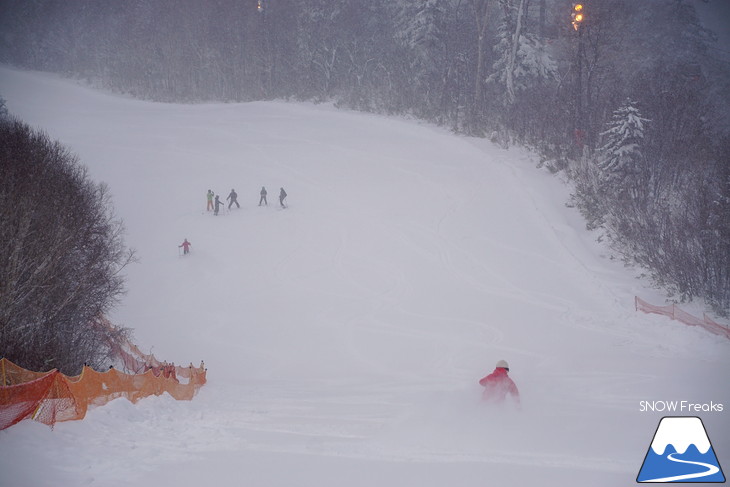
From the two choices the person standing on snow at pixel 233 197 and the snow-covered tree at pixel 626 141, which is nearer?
the snow-covered tree at pixel 626 141

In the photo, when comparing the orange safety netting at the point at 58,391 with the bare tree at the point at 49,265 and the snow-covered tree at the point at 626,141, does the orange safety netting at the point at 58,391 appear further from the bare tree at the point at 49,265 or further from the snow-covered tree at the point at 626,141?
the snow-covered tree at the point at 626,141

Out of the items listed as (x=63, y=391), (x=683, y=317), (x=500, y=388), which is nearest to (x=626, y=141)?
(x=683, y=317)

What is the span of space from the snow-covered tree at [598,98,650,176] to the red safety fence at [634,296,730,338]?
7.67m

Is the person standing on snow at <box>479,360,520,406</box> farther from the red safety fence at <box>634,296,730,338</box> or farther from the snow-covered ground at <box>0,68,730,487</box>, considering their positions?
the red safety fence at <box>634,296,730,338</box>

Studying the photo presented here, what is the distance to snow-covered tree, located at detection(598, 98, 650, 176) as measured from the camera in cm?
2059

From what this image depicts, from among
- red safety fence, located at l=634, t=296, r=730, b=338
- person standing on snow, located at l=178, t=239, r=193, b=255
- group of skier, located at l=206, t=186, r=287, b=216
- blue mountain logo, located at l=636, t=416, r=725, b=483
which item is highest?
group of skier, located at l=206, t=186, r=287, b=216

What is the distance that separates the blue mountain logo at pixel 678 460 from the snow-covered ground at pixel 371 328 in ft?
1.26

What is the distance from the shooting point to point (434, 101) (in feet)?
142

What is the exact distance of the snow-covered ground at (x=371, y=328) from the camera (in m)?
6.40

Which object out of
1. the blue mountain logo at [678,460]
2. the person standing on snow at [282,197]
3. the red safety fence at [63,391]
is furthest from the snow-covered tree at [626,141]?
the red safety fence at [63,391]

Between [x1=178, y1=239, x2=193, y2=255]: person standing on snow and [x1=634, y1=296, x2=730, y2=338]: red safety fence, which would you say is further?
[x1=178, y1=239, x2=193, y2=255]: person standing on snow

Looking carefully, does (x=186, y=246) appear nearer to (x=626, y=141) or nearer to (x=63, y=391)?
(x=63, y=391)

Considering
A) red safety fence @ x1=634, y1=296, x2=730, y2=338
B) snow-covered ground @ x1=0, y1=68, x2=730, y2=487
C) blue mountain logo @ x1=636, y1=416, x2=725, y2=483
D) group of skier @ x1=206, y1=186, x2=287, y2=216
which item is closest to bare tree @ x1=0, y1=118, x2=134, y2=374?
snow-covered ground @ x1=0, y1=68, x2=730, y2=487

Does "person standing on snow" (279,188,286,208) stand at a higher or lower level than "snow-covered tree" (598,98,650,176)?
lower
